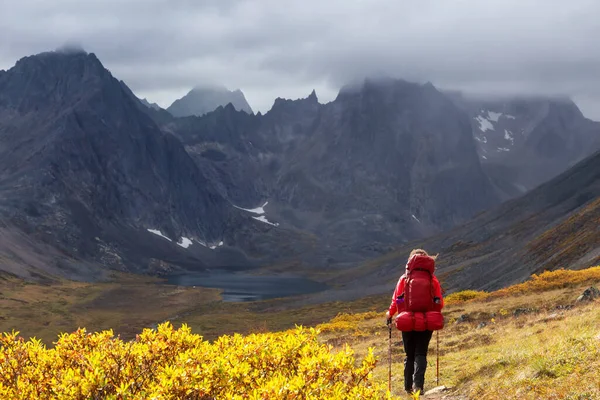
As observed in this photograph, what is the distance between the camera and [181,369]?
750 cm

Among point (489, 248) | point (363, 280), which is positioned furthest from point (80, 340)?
point (363, 280)

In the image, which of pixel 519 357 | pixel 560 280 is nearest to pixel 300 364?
pixel 519 357

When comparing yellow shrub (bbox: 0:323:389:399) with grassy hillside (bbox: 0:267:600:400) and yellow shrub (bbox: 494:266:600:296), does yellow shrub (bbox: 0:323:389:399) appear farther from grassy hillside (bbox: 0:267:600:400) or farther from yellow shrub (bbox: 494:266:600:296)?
yellow shrub (bbox: 494:266:600:296)

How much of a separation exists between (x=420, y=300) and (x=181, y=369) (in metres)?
7.32

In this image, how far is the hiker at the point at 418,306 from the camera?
13039 millimetres

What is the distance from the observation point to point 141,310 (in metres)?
160

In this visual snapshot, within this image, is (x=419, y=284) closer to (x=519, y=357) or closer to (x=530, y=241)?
(x=519, y=357)

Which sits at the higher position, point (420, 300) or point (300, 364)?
point (300, 364)

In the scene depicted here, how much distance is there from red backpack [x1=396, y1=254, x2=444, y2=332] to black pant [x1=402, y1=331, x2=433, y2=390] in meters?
0.52

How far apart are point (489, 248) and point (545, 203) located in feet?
111

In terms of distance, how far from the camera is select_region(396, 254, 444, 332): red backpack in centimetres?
1302

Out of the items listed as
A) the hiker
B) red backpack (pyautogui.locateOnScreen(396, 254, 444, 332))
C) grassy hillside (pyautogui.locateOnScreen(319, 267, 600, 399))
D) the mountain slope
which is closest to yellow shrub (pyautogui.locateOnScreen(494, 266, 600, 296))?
grassy hillside (pyautogui.locateOnScreen(319, 267, 600, 399))

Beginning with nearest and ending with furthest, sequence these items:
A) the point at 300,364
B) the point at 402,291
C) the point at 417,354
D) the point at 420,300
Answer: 1. the point at 300,364
2. the point at 420,300
3. the point at 402,291
4. the point at 417,354

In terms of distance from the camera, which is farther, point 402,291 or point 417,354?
point 417,354
